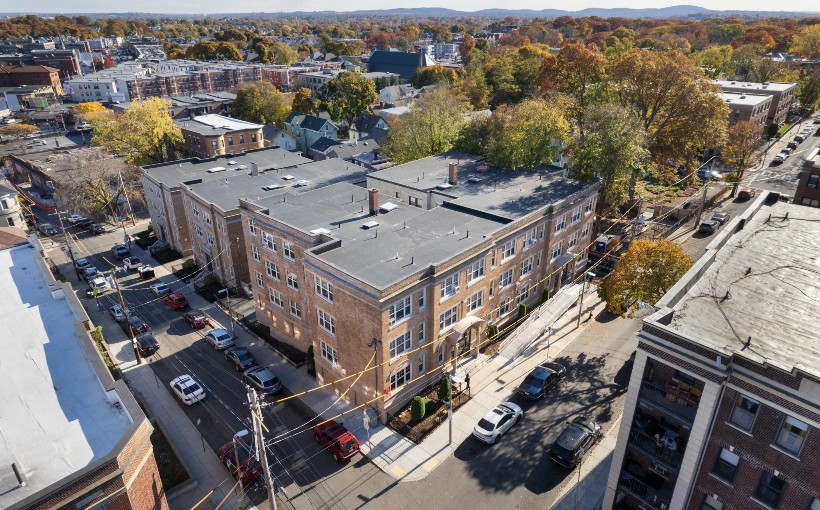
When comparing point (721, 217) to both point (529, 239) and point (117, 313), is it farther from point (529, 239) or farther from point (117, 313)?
point (117, 313)

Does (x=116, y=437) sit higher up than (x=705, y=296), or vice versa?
(x=705, y=296)

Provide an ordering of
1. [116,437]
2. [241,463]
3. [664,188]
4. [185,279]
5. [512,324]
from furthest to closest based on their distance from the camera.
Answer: [664,188] < [185,279] < [512,324] < [241,463] < [116,437]

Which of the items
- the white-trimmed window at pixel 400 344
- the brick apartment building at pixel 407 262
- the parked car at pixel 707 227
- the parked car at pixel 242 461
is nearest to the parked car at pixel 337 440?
the brick apartment building at pixel 407 262

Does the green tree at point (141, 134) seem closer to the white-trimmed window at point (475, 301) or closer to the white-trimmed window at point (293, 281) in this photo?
the white-trimmed window at point (293, 281)

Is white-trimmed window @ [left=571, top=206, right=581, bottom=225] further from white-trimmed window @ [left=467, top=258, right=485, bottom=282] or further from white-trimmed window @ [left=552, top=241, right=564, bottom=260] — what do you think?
white-trimmed window @ [left=467, top=258, right=485, bottom=282]

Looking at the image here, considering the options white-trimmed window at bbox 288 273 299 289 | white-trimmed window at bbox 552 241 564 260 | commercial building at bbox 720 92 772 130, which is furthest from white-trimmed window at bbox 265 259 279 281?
→ commercial building at bbox 720 92 772 130

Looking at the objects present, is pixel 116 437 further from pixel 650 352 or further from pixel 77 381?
pixel 650 352

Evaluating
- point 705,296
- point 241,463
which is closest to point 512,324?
point 705,296

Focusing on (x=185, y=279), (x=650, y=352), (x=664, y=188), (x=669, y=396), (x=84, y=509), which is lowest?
(x=185, y=279)
